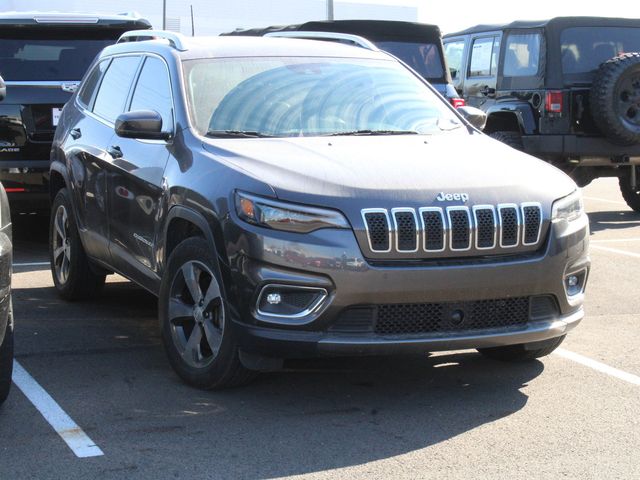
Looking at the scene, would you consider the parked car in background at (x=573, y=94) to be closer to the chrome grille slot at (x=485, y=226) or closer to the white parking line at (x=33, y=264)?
the white parking line at (x=33, y=264)

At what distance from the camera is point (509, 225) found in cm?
530

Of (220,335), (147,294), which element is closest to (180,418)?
(220,335)

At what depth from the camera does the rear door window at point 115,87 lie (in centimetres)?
707

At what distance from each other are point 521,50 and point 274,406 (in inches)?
332

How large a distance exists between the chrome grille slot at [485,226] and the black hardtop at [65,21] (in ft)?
19.0

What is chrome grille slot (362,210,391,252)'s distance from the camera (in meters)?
5.08

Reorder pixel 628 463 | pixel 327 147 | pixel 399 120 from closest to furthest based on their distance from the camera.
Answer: pixel 628 463 < pixel 327 147 < pixel 399 120

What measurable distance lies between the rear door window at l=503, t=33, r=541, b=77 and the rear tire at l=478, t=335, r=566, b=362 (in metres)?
6.93

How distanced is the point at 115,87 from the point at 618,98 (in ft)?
20.7

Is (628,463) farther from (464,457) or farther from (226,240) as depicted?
(226,240)

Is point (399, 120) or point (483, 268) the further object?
point (399, 120)

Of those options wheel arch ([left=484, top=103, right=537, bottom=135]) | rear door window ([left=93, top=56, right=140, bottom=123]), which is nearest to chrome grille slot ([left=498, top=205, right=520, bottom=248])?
rear door window ([left=93, top=56, right=140, bottom=123])

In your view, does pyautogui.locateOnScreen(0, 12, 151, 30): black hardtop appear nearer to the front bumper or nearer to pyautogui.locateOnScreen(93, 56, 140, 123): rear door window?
pyautogui.locateOnScreen(93, 56, 140, 123): rear door window

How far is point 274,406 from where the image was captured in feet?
17.8
